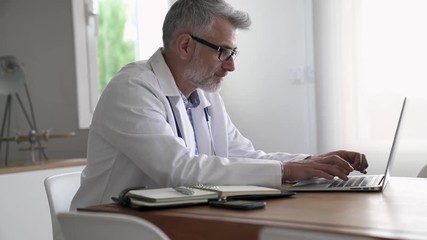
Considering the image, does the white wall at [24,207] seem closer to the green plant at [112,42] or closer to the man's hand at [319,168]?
the green plant at [112,42]

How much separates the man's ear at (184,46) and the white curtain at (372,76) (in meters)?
1.40

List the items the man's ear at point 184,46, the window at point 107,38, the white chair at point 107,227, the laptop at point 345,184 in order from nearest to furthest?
the white chair at point 107,227 → the laptop at point 345,184 → the man's ear at point 184,46 → the window at point 107,38

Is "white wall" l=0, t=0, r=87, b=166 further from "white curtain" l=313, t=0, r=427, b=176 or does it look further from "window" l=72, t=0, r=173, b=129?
"white curtain" l=313, t=0, r=427, b=176

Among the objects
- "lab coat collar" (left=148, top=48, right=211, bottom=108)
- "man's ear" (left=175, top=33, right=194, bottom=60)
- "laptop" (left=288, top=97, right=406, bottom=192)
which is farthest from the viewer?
"man's ear" (left=175, top=33, right=194, bottom=60)

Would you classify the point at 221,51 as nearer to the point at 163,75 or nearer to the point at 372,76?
the point at 163,75

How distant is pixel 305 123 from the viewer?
353cm

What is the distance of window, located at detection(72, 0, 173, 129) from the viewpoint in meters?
3.91

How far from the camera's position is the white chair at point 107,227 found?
1.00m

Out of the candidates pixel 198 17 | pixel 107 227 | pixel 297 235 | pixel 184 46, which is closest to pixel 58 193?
pixel 184 46

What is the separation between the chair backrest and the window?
1.79m

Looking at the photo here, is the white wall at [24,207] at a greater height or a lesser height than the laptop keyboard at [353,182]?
lesser

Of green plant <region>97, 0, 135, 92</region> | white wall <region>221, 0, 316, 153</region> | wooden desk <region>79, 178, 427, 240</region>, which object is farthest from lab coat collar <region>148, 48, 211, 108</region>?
green plant <region>97, 0, 135, 92</region>

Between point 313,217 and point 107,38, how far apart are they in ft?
12.0

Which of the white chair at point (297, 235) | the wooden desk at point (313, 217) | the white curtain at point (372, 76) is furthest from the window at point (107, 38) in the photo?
the white chair at point (297, 235)
